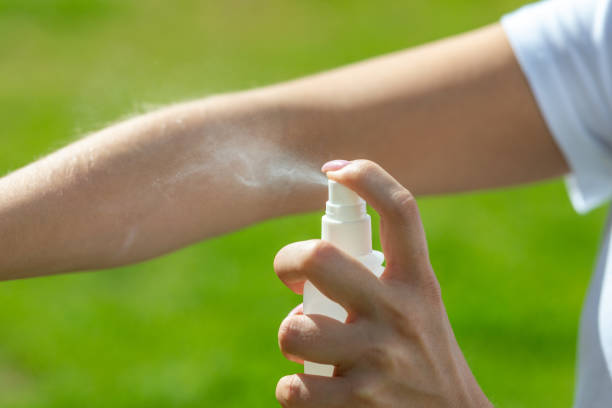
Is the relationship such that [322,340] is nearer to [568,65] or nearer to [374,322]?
[374,322]

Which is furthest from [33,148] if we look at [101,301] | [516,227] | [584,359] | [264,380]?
[584,359]

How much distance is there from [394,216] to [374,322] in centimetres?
10

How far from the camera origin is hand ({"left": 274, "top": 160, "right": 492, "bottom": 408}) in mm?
706

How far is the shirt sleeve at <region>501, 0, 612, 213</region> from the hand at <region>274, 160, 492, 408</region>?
0.55 metres

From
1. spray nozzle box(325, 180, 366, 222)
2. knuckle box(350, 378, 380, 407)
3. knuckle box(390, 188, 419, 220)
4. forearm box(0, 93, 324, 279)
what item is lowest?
knuckle box(350, 378, 380, 407)

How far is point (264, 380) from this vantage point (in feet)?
7.30

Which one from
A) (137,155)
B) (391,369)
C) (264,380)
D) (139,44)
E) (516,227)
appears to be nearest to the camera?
(391,369)

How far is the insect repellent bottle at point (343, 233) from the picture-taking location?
765 millimetres

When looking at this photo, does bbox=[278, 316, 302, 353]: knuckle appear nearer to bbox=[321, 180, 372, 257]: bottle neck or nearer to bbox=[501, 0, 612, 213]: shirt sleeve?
bbox=[321, 180, 372, 257]: bottle neck

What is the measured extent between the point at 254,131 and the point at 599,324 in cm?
53

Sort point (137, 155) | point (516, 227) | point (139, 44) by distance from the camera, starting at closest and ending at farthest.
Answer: point (137, 155) < point (516, 227) < point (139, 44)

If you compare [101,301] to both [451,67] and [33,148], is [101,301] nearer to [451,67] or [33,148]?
[33,148]

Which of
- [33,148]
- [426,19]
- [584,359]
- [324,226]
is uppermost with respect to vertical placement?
[426,19]

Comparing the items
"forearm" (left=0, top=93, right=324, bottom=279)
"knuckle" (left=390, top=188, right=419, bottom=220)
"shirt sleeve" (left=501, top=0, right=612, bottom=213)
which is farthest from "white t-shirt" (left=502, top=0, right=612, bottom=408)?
"knuckle" (left=390, top=188, right=419, bottom=220)
